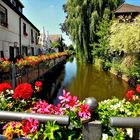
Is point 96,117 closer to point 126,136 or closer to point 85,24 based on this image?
point 126,136

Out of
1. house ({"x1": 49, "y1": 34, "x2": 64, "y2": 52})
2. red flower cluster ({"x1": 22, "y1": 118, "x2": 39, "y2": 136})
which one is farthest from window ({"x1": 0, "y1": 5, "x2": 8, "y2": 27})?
house ({"x1": 49, "y1": 34, "x2": 64, "y2": 52})

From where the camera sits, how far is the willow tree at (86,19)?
36062 millimetres

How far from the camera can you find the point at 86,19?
3706cm

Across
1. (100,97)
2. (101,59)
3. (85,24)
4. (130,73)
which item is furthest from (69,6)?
(100,97)

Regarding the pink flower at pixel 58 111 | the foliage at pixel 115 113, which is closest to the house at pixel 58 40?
the foliage at pixel 115 113

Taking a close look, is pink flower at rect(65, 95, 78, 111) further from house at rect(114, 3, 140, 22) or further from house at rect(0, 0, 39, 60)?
house at rect(114, 3, 140, 22)

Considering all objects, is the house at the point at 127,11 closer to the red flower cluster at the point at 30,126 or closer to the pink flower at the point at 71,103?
the pink flower at the point at 71,103

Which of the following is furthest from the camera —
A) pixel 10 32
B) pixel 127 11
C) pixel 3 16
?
pixel 127 11

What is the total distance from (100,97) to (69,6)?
26.7 m

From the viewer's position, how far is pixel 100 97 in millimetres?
14375

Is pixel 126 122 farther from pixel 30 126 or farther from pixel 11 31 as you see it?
pixel 11 31

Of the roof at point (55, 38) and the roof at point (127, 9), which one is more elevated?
the roof at point (127, 9)

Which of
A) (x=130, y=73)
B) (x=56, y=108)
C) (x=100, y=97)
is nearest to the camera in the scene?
(x=56, y=108)

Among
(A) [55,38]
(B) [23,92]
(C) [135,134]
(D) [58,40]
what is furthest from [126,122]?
(A) [55,38]
